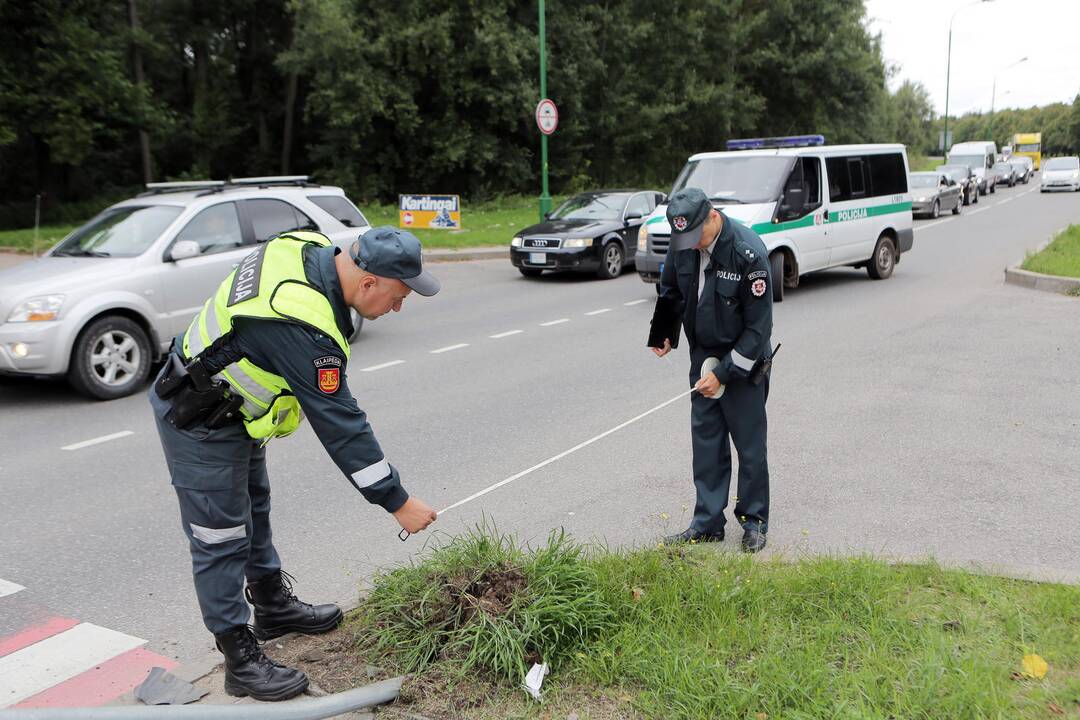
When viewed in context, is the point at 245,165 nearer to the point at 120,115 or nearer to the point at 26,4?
the point at 120,115

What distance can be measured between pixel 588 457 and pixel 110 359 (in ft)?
14.9

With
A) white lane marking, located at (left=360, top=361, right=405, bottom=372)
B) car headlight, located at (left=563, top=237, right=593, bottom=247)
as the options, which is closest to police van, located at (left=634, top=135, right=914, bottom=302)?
car headlight, located at (left=563, top=237, right=593, bottom=247)

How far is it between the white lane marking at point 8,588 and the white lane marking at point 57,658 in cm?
59

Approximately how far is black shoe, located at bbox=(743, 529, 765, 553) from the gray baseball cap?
226 cm

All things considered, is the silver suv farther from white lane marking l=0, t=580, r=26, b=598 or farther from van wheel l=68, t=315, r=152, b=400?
white lane marking l=0, t=580, r=26, b=598

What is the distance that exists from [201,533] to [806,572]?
2.43 m

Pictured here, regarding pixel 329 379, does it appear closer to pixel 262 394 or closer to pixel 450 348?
pixel 262 394

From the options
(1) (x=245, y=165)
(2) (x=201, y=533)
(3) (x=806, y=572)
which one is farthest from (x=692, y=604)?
(1) (x=245, y=165)

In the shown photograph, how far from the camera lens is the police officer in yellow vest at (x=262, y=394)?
307 centimetres

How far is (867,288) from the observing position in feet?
45.3

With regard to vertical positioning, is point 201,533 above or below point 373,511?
above

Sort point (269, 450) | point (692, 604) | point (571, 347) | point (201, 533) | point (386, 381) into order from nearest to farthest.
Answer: point (201, 533) → point (692, 604) → point (269, 450) → point (386, 381) → point (571, 347)

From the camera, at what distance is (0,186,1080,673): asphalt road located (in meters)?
4.64

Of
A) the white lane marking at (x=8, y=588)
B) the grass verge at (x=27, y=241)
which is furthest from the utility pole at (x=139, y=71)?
the white lane marking at (x=8, y=588)
